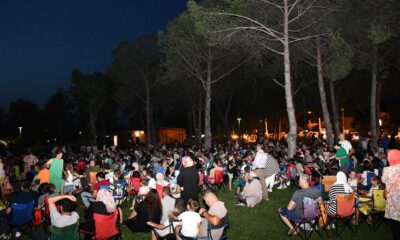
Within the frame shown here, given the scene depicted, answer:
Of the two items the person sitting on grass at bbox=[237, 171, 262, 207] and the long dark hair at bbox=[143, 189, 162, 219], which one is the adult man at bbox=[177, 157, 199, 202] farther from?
the person sitting on grass at bbox=[237, 171, 262, 207]

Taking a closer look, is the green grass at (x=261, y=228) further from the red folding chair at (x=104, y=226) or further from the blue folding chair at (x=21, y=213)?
the blue folding chair at (x=21, y=213)

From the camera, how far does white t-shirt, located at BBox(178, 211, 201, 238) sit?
18.1 feet

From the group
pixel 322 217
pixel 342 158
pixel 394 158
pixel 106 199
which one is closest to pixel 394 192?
pixel 394 158

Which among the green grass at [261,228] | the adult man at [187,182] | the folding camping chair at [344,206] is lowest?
the green grass at [261,228]

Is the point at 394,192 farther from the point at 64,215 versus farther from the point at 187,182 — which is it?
the point at 64,215

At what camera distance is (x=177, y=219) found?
601cm

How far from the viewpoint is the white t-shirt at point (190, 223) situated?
5.50 metres

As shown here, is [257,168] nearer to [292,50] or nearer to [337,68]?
[337,68]

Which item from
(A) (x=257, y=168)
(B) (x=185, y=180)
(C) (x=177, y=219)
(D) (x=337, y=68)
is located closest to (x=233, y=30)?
(D) (x=337, y=68)

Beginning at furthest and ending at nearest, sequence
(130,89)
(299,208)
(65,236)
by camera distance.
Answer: (130,89) → (299,208) → (65,236)

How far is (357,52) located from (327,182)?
13603 millimetres

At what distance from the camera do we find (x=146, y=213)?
7336mm

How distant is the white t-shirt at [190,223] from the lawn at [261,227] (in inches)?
74.7

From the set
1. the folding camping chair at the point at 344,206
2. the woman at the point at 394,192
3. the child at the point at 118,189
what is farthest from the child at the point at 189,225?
the child at the point at 118,189
